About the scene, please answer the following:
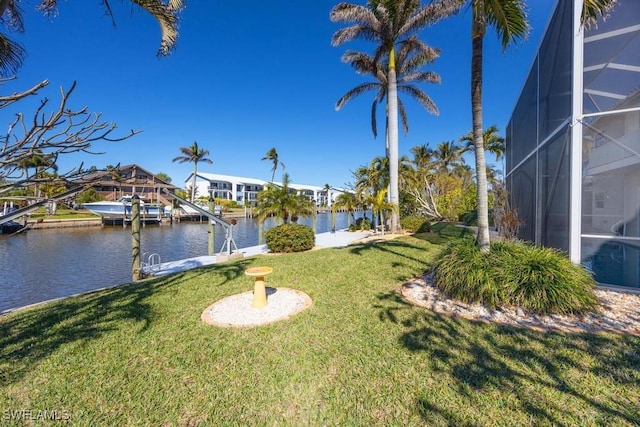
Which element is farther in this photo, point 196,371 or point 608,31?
point 608,31

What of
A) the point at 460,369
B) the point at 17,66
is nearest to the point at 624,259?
the point at 460,369

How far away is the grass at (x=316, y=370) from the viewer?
233 centimetres

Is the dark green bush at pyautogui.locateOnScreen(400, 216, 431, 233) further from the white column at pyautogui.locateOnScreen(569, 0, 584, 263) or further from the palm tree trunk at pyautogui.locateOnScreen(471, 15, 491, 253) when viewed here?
the palm tree trunk at pyautogui.locateOnScreen(471, 15, 491, 253)

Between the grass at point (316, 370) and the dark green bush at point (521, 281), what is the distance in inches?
27.8

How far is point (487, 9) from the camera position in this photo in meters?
4.56

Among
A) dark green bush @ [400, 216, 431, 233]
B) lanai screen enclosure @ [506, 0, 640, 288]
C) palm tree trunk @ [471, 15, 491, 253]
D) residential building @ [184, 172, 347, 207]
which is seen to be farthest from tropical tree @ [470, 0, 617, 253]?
residential building @ [184, 172, 347, 207]

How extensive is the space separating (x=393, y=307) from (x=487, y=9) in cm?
546

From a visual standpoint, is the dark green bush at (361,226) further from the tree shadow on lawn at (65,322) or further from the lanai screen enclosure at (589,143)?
the tree shadow on lawn at (65,322)

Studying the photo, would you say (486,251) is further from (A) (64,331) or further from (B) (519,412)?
(A) (64,331)

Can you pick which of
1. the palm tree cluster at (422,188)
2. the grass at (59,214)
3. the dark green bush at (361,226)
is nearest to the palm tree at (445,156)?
the palm tree cluster at (422,188)

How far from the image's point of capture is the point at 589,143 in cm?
687

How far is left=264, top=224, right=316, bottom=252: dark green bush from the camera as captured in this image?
35.9ft

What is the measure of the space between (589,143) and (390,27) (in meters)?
10.6

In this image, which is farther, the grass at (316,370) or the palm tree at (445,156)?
the palm tree at (445,156)
